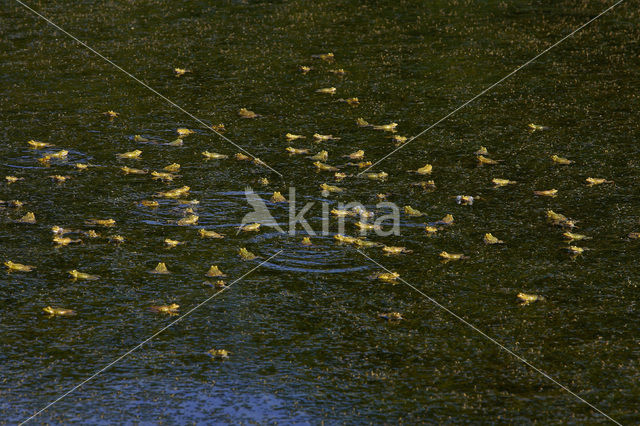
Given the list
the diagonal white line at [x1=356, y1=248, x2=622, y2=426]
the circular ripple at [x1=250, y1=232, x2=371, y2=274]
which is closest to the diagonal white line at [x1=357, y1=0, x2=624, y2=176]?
the circular ripple at [x1=250, y1=232, x2=371, y2=274]

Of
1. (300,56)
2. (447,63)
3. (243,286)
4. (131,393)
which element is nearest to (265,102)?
(300,56)

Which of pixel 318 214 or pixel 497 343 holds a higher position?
Result: pixel 318 214

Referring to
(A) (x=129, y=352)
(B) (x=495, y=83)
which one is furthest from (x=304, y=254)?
(B) (x=495, y=83)

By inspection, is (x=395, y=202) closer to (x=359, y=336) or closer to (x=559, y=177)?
(x=559, y=177)

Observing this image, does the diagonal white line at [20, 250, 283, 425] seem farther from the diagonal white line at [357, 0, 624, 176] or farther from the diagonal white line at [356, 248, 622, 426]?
the diagonal white line at [357, 0, 624, 176]

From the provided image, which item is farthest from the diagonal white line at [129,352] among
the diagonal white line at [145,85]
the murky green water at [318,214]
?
the diagonal white line at [145,85]

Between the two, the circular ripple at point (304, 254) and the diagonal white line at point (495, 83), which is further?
the diagonal white line at point (495, 83)

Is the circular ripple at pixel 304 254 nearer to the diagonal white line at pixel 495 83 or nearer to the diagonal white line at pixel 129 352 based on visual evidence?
the diagonal white line at pixel 129 352

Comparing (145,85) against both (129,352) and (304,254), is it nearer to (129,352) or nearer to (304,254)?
(304,254)
